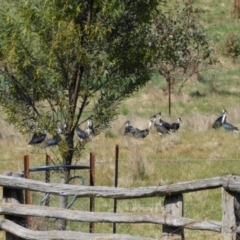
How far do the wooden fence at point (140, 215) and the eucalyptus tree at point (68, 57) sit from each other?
268 centimetres

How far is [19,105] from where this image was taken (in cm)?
1100

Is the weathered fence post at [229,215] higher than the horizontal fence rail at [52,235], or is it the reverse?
the weathered fence post at [229,215]

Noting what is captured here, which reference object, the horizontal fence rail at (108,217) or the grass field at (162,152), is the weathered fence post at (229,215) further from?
the grass field at (162,152)

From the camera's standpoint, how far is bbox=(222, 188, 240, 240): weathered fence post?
693 centimetres

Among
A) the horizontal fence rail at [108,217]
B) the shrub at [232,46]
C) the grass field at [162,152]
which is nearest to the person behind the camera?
the horizontal fence rail at [108,217]

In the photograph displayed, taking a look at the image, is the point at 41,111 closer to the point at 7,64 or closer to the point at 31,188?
the point at 7,64

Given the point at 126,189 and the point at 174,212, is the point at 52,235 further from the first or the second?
the point at 174,212

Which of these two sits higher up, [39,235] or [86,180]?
[86,180]

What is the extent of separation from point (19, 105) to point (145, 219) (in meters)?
4.05

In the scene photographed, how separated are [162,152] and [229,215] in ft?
38.8

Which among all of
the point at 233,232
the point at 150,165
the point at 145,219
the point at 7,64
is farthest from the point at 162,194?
the point at 150,165

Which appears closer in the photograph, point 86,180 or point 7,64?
point 7,64

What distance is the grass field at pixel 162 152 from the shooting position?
12.2m

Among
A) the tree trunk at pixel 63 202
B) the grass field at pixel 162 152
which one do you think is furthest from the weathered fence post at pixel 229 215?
the tree trunk at pixel 63 202
